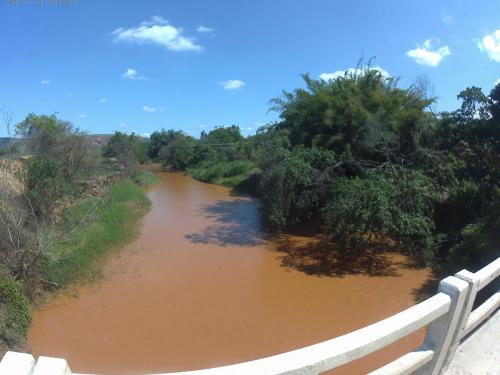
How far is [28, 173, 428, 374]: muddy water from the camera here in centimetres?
641

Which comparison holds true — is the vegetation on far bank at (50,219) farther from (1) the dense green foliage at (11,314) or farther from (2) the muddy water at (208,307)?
(2) the muddy water at (208,307)

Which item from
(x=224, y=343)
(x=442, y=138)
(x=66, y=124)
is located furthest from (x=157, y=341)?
(x=66, y=124)

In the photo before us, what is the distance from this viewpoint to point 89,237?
36.3ft

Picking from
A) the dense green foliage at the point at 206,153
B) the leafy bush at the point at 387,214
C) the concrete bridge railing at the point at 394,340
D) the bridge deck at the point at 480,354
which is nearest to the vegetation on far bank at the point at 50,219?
the concrete bridge railing at the point at 394,340

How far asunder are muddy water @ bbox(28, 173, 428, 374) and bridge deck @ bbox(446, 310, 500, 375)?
353 centimetres

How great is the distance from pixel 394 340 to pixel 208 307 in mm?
6819

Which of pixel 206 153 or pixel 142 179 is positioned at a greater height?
pixel 206 153

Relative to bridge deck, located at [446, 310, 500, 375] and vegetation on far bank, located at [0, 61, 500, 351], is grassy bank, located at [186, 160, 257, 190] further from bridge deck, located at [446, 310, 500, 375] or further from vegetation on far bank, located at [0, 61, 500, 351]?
bridge deck, located at [446, 310, 500, 375]

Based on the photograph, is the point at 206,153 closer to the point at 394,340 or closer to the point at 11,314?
the point at 11,314

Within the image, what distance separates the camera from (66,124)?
18.5m

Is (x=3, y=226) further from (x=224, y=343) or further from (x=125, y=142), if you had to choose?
(x=125, y=142)

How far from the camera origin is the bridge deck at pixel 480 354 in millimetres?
2441

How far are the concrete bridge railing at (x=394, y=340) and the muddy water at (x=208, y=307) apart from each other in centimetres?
415

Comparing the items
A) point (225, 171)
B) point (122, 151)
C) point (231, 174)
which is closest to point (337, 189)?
point (231, 174)
